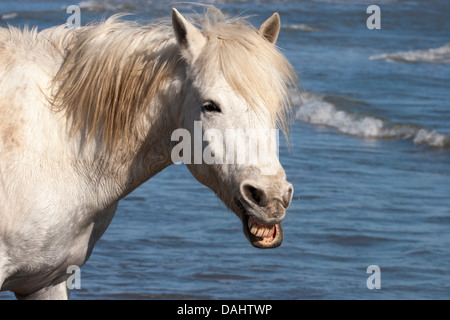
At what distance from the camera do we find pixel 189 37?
3121 millimetres

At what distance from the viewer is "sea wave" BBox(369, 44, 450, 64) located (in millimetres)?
16266

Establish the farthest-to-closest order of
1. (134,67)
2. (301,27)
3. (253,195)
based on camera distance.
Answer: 1. (301,27)
2. (134,67)
3. (253,195)

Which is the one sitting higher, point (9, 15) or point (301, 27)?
point (9, 15)

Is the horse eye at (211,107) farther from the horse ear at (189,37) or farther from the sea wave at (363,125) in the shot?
the sea wave at (363,125)

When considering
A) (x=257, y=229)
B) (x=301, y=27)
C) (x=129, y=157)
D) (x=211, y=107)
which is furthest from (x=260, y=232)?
(x=301, y=27)

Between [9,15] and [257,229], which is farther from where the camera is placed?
[9,15]

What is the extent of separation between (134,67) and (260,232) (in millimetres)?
882

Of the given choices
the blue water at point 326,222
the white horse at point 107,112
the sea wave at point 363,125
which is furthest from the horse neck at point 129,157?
the sea wave at point 363,125

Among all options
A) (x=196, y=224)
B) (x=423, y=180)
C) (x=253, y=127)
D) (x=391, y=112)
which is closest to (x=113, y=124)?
(x=253, y=127)

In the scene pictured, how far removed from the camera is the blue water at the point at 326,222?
18.1 ft

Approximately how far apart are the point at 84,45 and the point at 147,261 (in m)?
2.81

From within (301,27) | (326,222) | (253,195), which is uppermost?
(301,27)

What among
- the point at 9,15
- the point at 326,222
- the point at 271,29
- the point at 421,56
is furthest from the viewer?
the point at 9,15

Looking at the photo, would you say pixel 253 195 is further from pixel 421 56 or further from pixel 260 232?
pixel 421 56
